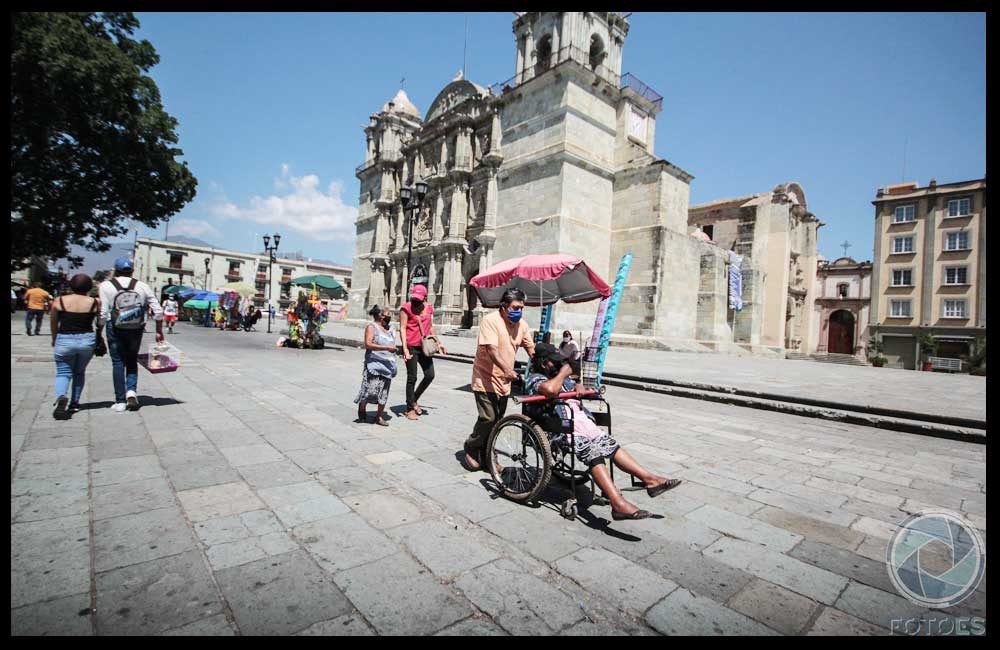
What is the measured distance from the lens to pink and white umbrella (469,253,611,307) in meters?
8.55

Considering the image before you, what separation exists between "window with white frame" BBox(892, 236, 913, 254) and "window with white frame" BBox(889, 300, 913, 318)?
3.80 meters

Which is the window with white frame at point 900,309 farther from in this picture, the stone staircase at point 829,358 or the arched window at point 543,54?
the arched window at point 543,54

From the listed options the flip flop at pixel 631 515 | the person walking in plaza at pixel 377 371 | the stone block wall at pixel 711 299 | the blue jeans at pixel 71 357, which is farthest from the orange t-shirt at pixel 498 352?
the stone block wall at pixel 711 299

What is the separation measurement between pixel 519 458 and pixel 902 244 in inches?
1737

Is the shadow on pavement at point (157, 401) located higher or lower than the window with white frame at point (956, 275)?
lower

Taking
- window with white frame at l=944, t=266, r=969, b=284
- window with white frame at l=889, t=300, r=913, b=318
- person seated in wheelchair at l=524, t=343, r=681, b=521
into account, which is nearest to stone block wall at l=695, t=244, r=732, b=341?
window with white frame at l=889, t=300, r=913, b=318

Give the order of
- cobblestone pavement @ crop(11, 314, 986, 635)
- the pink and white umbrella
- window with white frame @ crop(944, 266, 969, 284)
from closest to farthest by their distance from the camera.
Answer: cobblestone pavement @ crop(11, 314, 986, 635)
the pink and white umbrella
window with white frame @ crop(944, 266, 969, 284)

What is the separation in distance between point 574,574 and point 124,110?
23.2 metres

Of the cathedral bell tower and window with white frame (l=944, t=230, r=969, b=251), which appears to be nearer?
the cathedral bell tower

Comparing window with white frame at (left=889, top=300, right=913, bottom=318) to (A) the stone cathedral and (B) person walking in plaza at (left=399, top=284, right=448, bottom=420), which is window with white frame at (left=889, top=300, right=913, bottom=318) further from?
(B) person walking in plaza at (left=399, top=284, right=448, bottom=420)

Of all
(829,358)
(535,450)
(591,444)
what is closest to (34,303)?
(535,450)

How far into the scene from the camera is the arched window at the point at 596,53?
90.2 feet

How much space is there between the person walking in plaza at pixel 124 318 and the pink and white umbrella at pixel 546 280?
→ 17.6ft

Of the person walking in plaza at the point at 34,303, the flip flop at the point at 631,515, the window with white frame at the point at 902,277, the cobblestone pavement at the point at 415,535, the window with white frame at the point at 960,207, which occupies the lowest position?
the cobblestone pavement at the point at 415,535
